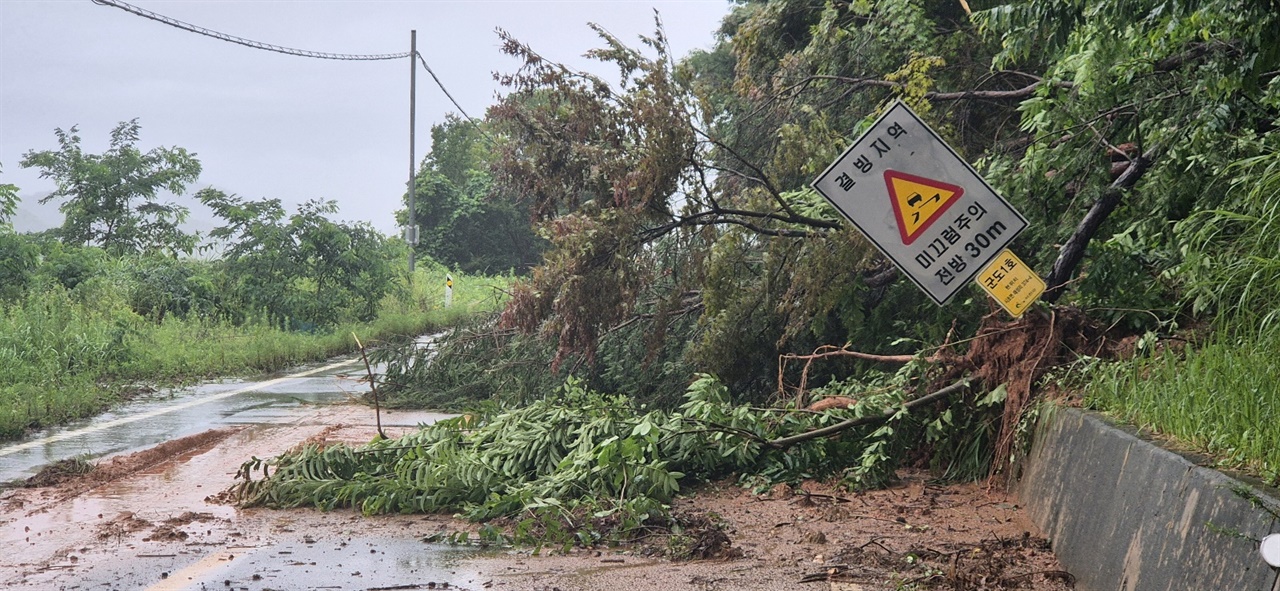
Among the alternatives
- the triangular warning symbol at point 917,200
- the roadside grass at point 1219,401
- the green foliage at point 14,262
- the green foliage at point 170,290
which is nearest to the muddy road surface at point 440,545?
the roadside grass at point 1219,401

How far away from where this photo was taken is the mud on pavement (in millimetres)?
5340

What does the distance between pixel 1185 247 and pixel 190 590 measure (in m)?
5.30

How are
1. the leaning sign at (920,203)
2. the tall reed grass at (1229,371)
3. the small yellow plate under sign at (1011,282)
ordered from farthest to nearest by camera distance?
the small yellow plate under sign at (1011,282) < the leaning sign at (920,203) < the tall reed grass at (1229,371)

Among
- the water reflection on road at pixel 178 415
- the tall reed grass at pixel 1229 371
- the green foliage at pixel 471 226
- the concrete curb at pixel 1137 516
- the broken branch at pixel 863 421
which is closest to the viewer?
the concrete curb at pixel 1137 516

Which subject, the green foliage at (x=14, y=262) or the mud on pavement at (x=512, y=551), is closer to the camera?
the mud on pavement at (x=512, y=551)

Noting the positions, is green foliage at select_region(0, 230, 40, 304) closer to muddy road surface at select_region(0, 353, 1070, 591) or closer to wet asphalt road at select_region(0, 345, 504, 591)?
wet asphalt road at select_region(0, 345, 504, 591)

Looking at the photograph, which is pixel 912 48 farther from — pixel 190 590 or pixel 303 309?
pixel 303 309

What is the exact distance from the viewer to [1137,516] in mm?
4402

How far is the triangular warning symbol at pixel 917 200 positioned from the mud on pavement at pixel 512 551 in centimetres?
159

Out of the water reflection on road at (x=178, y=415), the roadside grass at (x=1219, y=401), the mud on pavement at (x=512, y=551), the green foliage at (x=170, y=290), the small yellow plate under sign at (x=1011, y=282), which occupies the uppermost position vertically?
the green foliage at (x=170, y=290)

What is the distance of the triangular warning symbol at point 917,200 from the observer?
642 centimetres

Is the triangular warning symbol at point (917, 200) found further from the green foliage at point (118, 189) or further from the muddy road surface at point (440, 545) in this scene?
the green foliage at point (118, 189)

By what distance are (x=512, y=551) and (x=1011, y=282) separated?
3.03 metres

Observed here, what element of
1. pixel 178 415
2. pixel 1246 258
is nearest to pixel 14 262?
pixel 178 415
